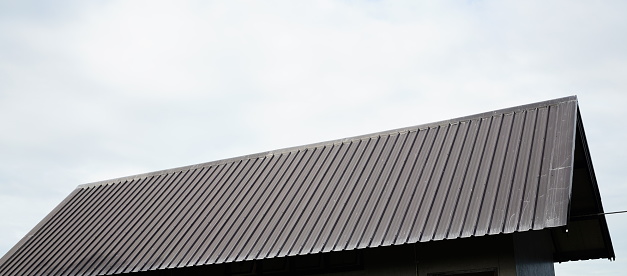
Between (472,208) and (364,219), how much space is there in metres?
2.37

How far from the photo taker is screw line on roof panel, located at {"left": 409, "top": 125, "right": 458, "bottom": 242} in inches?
620

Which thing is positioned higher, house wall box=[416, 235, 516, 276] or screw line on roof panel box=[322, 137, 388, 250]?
screw line on roof panel box=[322, 137, 388, 250]

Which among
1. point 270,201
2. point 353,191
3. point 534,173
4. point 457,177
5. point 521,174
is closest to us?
point 534,173

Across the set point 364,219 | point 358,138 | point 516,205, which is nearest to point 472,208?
point 516,205

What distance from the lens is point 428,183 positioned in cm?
1727

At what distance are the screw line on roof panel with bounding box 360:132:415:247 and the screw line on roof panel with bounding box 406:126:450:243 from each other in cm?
71

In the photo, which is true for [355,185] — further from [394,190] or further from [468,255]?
[468,255]

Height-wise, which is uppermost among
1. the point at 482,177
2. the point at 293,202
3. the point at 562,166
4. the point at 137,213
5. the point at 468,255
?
the point at 562,166

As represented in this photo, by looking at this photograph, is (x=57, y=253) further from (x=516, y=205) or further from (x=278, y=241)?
(x=516, y=205)

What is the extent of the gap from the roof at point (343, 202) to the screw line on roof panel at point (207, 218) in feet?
0.14

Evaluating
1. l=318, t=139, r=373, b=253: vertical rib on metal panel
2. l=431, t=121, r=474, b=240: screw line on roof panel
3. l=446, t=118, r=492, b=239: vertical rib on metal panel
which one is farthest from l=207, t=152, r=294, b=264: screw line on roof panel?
l=446, t=118, r=492, b=239: vertical rib on metal panel

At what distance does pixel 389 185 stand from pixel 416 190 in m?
0.91

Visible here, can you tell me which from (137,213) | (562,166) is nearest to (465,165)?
(562,166)

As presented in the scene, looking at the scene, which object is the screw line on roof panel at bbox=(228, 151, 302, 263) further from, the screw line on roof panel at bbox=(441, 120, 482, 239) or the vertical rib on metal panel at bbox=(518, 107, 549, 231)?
the vertical rib on metal panel at bbox=(518, 107, 549, 231)
